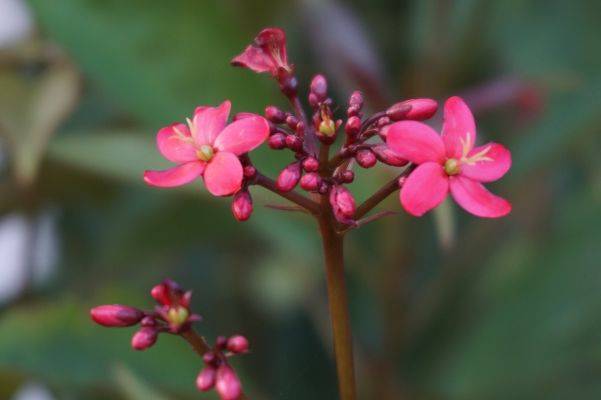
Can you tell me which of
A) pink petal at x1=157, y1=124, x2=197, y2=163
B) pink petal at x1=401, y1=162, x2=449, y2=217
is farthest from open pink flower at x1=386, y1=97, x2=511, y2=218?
pink petal at x1=157, y1=124, x2=197, y2=163

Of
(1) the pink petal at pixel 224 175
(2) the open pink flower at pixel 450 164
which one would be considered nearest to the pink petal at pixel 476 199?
(2) the open pink flower at pixel 450 164

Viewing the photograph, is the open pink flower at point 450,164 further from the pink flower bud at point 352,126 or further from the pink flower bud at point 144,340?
the pink flower bud at point 144,340

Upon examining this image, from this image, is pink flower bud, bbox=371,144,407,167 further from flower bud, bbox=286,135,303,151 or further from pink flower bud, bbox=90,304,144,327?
pink flower bud, bbox=90,304,144,327

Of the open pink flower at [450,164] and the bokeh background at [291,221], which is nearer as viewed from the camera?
the open pink flower at [450,164]

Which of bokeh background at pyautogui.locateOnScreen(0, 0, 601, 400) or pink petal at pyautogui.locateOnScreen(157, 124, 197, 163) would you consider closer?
pink petal at pyautogui.locateOnScreen(157, 124, 197, 163)

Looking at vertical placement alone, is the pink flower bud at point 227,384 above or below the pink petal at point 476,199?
below

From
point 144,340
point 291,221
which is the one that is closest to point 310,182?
point 144,340

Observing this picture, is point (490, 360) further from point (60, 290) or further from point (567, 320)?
point (60, 290)

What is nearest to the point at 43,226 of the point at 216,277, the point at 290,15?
the point at 216,277
